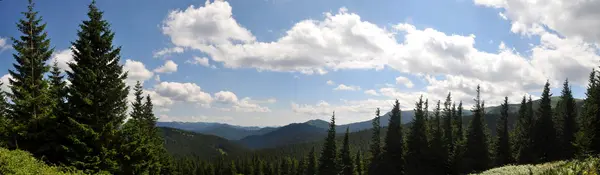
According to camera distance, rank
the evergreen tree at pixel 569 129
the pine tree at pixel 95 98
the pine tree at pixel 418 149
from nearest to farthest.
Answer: the pine tree at pixel 95 98 → the pine tree at pixel 418 149 → the evergreen tree at pixel 569 129

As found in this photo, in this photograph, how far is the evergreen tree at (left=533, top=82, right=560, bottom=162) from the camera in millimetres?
56750

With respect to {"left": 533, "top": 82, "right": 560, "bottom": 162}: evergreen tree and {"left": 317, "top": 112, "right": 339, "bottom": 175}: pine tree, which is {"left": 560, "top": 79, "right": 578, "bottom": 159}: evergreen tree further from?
{"left": 317, "top": 112, "right": 339, "bottom": 175}: pine tree

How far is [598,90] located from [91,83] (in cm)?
5470

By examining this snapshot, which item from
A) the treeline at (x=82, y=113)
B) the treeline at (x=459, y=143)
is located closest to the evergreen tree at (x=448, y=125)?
the treeline at (x=459, y=143)

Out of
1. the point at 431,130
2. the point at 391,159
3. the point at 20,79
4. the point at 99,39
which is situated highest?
the point at 99,39

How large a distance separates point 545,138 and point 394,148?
25909 mm

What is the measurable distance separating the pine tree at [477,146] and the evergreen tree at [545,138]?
9.34m

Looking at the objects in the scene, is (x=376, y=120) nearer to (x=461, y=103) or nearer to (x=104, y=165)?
(x=461, y=103)

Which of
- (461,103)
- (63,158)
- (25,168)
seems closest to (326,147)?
(461,103)

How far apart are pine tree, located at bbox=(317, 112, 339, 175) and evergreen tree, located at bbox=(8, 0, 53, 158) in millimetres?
43333

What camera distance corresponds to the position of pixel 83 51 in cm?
2553

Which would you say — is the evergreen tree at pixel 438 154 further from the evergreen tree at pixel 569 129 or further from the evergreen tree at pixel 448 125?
the evergreen tree at pixel 569 129

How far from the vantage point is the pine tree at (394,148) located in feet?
176

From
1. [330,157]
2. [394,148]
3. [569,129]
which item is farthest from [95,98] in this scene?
[569,129]
